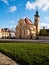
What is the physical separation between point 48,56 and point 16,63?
11.1 feet

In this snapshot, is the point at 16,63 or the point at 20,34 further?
the point at 20,34

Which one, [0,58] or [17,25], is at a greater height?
[17,25]

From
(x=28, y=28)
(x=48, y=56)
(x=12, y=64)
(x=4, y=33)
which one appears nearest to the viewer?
(x=12, y=64)

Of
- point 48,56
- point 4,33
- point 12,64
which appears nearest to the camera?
point 12,64

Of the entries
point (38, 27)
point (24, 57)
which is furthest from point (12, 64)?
point (38, 27)

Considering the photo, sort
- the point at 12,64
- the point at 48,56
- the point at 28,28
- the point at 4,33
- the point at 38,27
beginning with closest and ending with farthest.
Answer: the point at 12,64 → the point at 48,56 → the point at 28,28 → the point at 38,27 → the point at 4,33

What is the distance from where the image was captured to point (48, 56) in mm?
18938

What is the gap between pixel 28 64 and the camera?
1712 centimetres

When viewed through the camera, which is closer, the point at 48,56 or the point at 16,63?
the point at 16,63

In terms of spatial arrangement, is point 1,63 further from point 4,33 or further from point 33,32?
point 4,33

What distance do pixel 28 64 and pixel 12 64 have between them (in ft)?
4.59

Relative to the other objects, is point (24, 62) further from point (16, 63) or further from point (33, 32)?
point (33, 32)

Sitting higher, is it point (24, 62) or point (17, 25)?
point (17, 25)

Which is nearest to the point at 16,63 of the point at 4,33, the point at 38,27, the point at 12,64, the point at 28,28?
the point at 12,64
